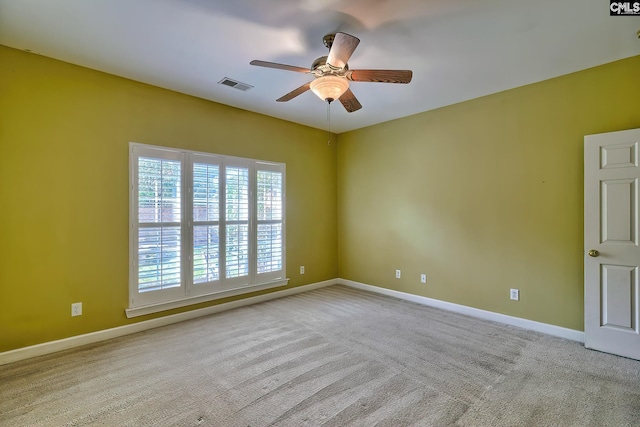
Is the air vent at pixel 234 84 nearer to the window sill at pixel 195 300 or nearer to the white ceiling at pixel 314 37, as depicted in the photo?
the white ceiling at pixel 314 37

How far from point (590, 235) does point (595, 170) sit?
62 cm

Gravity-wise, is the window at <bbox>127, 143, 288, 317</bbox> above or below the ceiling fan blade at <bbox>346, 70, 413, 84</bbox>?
below

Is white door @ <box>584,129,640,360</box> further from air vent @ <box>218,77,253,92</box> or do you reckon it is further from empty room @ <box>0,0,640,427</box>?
air vent @ <box>218,77,253,92</box>

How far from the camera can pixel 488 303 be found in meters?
3.67

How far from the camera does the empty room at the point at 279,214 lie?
7.00 feet

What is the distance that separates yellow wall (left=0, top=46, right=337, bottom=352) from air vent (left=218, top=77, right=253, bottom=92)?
26.7 inches

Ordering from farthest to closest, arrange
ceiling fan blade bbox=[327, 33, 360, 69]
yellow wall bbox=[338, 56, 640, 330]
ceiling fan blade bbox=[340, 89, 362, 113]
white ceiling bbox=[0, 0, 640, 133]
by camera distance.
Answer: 1. yellow wall bbox=[338, 56, 640, 330]
2. ceiling fan blade bbox=[340, 89, 362, 113]
3. white ceiling bbox=[0, 0, 640, 133]
4. ceiling fan blade bbox=[327, 33, 360, 69]

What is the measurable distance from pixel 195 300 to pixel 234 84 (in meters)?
2.61

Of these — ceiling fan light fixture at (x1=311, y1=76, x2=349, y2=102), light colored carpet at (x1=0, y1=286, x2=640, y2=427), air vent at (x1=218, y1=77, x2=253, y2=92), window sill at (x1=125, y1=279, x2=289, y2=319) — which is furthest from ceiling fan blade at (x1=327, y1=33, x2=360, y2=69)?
window sill at (x1=125, y1=279, x2=289, y2=319)

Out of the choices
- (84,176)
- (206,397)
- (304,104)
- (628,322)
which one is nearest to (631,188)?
(628,322)

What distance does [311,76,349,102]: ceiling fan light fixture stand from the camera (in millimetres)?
2324

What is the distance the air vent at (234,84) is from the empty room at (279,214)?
4 centimetres

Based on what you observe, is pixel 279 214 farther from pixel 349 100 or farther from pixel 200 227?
pixel 349 100

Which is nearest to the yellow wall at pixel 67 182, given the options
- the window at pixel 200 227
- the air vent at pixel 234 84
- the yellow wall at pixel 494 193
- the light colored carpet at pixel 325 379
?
the window at pixel 200 227
